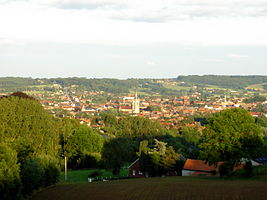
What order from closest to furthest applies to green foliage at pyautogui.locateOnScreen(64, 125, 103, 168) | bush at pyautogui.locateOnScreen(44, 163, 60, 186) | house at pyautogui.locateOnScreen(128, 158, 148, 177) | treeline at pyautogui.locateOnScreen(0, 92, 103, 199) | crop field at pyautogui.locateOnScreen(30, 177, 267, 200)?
crop field at pyautogui.locateOnScreen(30, 177, 267, 200), treeline at pyautogui.locateOnScreen(0, 92, 103, 199), bush at pyautogui.locateOnScreen(44, 163, 60, 186), house at pyautogui.locateOnScreen(128, 158, 148, 177), green foliage at pyautogui.locateOnScreen(64, 125, 103, 168)

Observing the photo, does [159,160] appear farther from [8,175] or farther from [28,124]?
[8,175]

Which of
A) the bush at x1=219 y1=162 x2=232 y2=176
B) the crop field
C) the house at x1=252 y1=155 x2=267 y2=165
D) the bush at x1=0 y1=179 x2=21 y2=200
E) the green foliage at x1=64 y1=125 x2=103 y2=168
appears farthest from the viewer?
the green foliage at x1=64 y1=125 x2=103 y2=168

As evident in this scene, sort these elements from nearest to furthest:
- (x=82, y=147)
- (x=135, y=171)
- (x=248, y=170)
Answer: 1. (x=248, y=170)
2. (x=135, y=171)
3. (x=82, y=147)

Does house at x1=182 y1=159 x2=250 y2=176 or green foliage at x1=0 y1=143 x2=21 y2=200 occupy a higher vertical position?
green foliage at x1=0 y1=143 x2=21 y2=200

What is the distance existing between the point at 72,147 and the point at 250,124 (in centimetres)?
3707

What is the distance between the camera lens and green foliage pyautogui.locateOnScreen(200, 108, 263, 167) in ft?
156

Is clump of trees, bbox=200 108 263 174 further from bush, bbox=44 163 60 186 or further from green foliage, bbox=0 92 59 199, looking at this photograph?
green foliage, bbox=0 92 59 199

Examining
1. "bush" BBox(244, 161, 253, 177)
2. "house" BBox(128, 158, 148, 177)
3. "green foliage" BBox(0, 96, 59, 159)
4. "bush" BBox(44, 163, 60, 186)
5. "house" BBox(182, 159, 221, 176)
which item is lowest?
"house" BBox(128, 158, 148, 177)

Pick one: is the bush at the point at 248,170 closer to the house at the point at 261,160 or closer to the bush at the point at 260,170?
the bush at the point at 260,170

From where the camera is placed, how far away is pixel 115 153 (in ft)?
205

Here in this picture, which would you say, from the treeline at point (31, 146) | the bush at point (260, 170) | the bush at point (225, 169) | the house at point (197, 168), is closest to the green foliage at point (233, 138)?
the bush at point (225, 169)

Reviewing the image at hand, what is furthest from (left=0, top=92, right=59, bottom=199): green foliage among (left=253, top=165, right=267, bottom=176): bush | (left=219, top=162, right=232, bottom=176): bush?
(left=253, top=165, right=267, bottom=176): bush

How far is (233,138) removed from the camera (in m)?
47.2

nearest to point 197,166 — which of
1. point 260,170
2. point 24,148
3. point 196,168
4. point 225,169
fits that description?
point 196,168
